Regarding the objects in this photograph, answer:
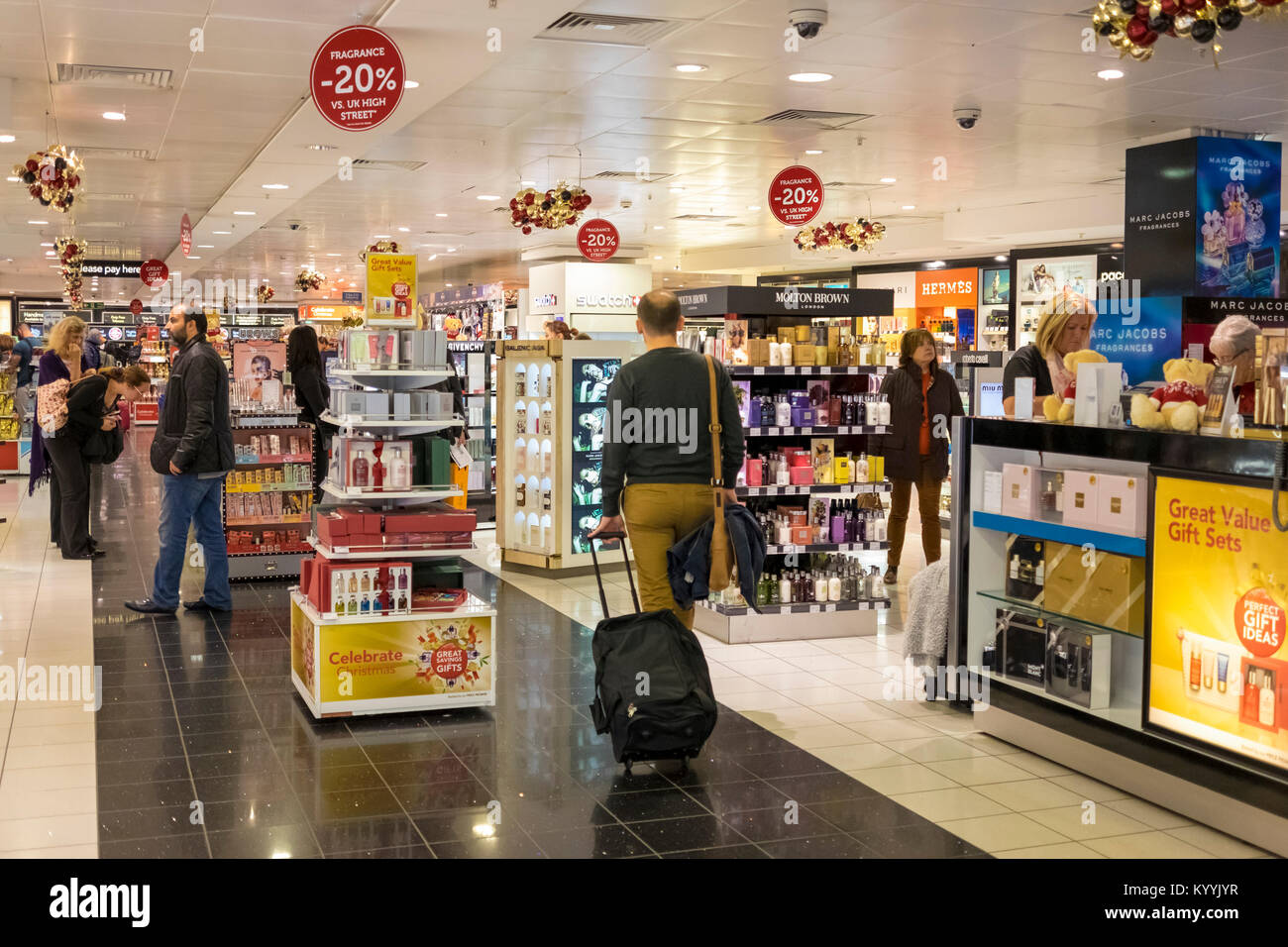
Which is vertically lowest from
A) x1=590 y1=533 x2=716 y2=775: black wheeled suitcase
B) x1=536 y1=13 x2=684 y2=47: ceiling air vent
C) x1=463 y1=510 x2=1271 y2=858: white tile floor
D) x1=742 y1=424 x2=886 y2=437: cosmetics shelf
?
x1=463 y1=510 x2=1271 y2=858: white tile floor

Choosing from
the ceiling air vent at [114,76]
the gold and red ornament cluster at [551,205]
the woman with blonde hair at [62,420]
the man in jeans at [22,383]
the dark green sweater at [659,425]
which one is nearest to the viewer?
the dark green sweater at [659,425]

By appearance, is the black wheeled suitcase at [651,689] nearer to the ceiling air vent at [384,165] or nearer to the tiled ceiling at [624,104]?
the tiled ceiling at [624,104]

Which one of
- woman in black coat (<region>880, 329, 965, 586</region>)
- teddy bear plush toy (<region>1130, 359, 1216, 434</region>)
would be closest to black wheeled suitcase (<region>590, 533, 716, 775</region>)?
teddy bear plush toy (<region>1130, 359, 1216, 434</region>)

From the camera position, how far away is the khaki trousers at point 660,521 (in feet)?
15.6

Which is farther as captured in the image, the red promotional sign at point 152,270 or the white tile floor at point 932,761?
the red promotional sign at point 152,270

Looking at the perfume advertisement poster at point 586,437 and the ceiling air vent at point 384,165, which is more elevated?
the ceiling air vent at point 384,165

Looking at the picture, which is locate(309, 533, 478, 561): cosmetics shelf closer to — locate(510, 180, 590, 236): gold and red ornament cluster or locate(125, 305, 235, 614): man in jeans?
locate(125, 305, 235, 614): man in jeans

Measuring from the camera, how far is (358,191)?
47.9ft

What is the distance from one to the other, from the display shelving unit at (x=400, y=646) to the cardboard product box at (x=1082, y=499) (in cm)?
247

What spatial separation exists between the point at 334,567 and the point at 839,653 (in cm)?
281

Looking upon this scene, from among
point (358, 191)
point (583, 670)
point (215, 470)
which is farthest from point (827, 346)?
point (358, 191)

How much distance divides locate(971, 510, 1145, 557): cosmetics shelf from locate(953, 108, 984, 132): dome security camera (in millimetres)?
5161

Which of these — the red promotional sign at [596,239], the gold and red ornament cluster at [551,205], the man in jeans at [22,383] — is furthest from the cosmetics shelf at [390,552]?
the man in jeans at [22,383]

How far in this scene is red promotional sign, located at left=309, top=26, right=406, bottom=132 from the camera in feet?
20.2
